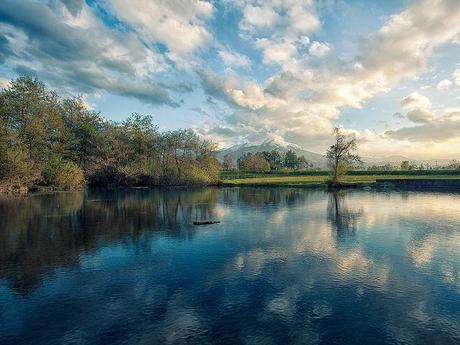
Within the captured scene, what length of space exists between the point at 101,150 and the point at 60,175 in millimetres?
27913

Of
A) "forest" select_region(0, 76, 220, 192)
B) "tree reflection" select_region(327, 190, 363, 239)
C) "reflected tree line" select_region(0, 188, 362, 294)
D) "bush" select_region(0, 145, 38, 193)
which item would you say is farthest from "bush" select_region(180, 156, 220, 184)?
"tree reflection" select_region(327, 190, 363, 239)

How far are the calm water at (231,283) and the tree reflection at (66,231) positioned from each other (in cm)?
23

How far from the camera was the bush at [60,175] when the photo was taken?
334 feet

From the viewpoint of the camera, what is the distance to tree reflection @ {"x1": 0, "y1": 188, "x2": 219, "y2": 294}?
27.1m

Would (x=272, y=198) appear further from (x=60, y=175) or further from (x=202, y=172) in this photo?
(x=60, y=175)

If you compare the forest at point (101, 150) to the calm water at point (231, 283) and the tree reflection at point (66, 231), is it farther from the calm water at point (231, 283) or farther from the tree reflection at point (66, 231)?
the calm water at point (231, 283)

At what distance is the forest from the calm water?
66.7 m

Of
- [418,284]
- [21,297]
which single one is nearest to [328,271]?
[418,284]

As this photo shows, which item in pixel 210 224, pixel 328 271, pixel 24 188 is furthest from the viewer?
pixel 24 188

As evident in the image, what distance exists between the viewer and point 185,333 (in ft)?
52.7

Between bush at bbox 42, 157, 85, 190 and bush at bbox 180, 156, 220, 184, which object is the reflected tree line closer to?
bush at bbox 42, 157, 85, 190

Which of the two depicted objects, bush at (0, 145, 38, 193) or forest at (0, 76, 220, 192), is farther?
forest at (0, 76, 220, 192)

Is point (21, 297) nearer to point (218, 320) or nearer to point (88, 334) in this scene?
point (88, 334)

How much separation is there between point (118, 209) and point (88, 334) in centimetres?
4834
